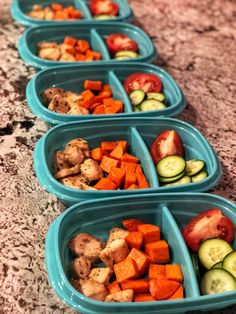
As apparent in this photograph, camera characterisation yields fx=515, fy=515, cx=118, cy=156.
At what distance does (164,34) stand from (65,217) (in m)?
1.39

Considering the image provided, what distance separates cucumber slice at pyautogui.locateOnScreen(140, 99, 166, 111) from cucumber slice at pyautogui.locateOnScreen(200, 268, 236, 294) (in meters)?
0.75

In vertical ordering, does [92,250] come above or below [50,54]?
below

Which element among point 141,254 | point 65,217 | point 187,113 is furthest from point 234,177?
point 65,217

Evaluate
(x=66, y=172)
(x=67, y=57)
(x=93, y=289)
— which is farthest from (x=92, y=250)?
(x=67, y=57)

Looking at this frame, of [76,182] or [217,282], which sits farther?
[76,182]

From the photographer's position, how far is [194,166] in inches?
66.6

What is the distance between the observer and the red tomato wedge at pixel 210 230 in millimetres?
1477

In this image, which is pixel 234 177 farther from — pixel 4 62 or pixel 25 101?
pixel 4 62

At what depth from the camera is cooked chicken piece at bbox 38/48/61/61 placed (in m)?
2.18

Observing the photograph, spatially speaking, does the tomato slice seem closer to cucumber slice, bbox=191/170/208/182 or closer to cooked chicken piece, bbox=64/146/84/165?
cooked chicken piece, bbox=64/146/84/165

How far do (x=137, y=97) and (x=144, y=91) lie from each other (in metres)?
0.06

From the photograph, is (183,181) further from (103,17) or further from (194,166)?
(103,17)

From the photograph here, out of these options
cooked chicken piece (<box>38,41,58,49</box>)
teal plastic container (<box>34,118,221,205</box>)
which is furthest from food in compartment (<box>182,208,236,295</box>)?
cooked chicken piece (<box>38,41,58,49</box>)

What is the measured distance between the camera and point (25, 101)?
78.6 inches
